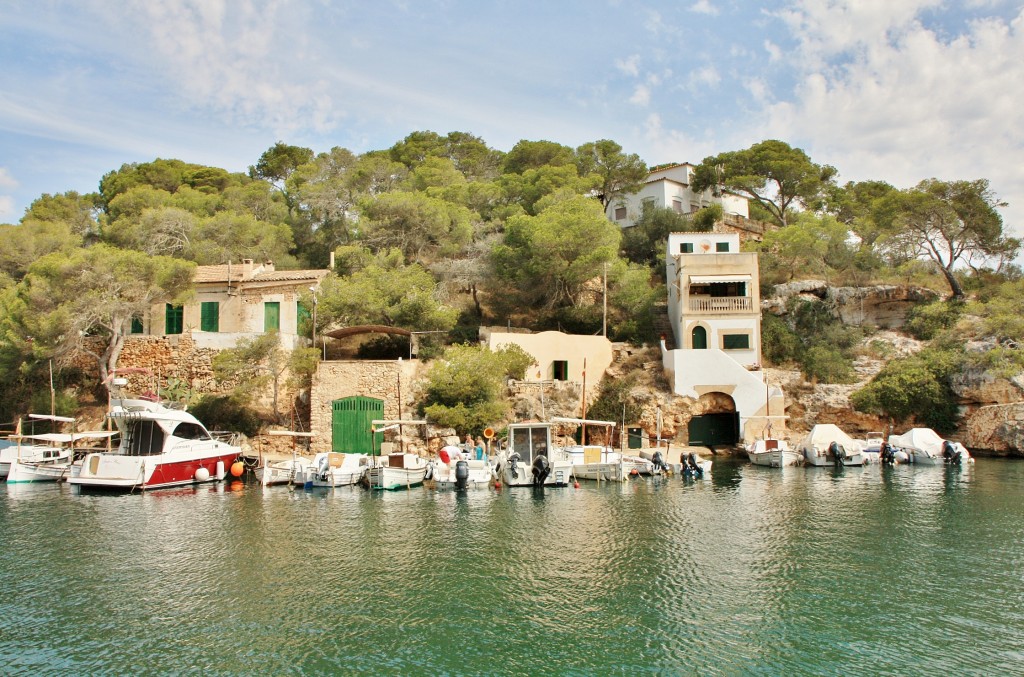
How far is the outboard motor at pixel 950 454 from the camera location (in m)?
27.2

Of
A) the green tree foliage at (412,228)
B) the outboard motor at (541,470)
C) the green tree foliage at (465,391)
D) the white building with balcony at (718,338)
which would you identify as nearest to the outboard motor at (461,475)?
the outboard motor at (541,470)

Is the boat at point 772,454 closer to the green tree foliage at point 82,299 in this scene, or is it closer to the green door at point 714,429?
the green door at point 714,429

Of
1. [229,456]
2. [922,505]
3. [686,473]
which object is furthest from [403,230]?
[922,505]

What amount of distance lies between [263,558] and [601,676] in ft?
26.9

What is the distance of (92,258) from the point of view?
29.8 m

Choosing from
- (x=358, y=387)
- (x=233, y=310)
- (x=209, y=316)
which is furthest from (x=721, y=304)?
(x=209, y=316)

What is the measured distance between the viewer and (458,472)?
22844 mm

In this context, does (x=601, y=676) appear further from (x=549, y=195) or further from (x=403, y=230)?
(x=549, y=195)

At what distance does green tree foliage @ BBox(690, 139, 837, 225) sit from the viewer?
48.2m

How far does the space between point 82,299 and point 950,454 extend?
3472 cm

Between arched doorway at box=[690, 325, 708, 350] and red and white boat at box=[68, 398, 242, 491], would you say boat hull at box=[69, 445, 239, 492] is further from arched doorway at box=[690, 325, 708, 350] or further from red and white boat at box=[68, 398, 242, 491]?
arched doorway at box=[690, 325, 708, 350]

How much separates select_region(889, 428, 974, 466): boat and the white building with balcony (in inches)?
185

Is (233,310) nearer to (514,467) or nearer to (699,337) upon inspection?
(514,467)

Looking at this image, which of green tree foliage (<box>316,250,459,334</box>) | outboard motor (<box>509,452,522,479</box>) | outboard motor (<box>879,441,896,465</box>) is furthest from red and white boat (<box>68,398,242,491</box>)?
outboard motor (<box>879,441,896,465</box>)
